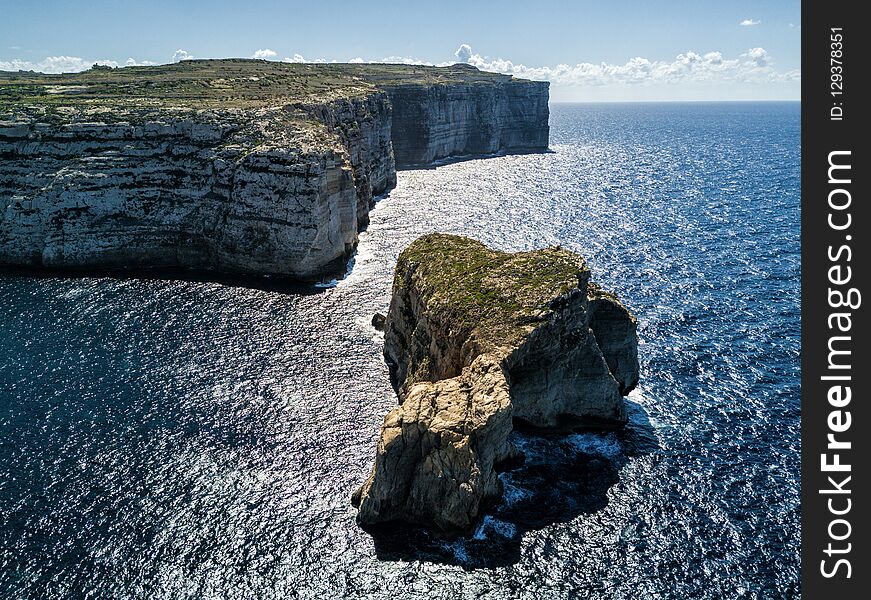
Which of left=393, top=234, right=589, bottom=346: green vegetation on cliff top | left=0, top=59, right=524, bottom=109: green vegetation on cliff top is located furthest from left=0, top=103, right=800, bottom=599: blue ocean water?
left=0, top=59, right=524, bottom=109: green vegetation on cliff top

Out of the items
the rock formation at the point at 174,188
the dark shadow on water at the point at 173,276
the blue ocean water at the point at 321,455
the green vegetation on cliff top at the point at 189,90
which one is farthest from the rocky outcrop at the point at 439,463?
the green vegetation on cliff top at the point at 189,90

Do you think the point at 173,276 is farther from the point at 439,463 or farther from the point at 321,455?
the point at 439,463

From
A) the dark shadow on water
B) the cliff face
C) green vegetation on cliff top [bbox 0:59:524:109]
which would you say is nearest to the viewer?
the dark shadow on water

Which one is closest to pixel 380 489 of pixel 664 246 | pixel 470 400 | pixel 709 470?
pixel 470 400

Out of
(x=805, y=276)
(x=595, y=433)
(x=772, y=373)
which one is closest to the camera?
(x=805, y=276)

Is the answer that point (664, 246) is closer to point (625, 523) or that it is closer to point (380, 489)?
point (625, 523)

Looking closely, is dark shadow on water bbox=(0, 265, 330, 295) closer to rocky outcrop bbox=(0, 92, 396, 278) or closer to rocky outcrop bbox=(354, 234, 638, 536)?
rocky outcrop bbox=(0, 92, 396, 278)

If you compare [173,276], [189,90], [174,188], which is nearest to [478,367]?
[173,276]

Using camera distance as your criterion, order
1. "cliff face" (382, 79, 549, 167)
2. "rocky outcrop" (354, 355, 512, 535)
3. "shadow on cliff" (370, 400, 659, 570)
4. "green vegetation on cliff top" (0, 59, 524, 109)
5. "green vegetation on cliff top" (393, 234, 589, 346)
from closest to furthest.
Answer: "shadow on cliff" (370, 400, 659, 570) < "rocky outcrop" (354, 355, 512, 535) < "green vegetation on cliff top" (393, 234, 589, 346) < "green vegetation on cliff top" (0, 59, 524, 109) < "cliff face" (382, 79, 549, 167)
